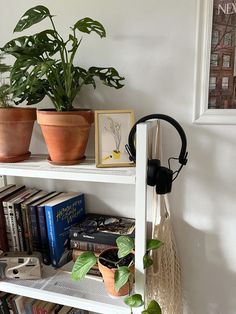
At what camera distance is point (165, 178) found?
785mm

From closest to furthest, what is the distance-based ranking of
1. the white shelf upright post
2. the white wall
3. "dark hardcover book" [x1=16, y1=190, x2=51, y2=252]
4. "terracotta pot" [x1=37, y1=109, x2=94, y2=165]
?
the white shelf upright post < "terracotta pot" [x1=37, y1=109, x2=94, y2=165] < the white wall < "dark hardcover book" [x1=16, y1=190, x2=51, y2=252]

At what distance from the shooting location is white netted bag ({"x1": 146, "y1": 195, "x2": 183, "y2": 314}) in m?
0.91

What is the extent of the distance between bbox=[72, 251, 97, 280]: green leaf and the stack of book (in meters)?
0.13

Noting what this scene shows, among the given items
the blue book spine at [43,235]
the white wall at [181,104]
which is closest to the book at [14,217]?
the blue book spine at [43,235]

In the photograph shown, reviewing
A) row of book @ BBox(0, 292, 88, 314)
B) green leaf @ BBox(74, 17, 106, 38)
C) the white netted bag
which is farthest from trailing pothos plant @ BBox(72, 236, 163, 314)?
green leaf @ BBox(74, 17, 106, 38)

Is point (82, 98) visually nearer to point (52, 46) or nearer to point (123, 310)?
point (52, 46)

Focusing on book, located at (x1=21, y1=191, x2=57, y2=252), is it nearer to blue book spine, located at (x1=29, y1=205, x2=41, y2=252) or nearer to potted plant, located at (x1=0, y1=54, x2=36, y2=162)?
blue book spine, located at (x1=29, y1=205, x2=41, y2=252)

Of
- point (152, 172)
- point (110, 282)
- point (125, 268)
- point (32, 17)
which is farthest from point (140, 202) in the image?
point (32, 17)

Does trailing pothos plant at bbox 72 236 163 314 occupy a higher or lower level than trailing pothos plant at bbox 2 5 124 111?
lower

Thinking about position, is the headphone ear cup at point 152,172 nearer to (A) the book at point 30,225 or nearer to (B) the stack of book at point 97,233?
(B) the stack of book at point 97,233

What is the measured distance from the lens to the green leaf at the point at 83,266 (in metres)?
0.81

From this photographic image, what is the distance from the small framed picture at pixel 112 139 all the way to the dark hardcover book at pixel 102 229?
261 mm

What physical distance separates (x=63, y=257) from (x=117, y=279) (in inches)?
13.3

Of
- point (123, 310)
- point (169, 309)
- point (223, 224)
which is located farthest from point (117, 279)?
point (223, 224)
